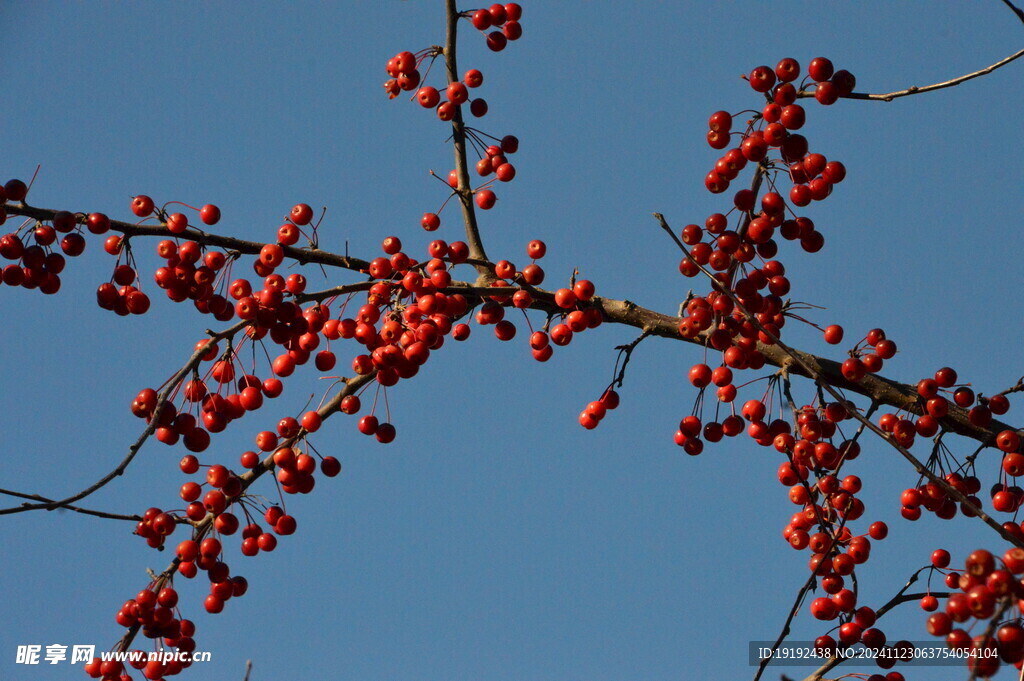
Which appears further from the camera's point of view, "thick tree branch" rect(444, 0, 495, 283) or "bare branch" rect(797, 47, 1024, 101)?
"thick tree branch" rect(444, 0, 495, 283)

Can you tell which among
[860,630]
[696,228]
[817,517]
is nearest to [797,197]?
[696,228]

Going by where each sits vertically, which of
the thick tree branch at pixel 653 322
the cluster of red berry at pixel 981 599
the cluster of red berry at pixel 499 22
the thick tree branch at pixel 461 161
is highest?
the cluster of red berry at pixel 499 22

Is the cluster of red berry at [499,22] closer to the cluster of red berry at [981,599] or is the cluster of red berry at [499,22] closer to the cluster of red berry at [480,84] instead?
the cluster of red berry at [480,84]

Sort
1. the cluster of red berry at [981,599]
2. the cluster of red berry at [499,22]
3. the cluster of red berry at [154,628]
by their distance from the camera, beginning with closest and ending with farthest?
the cluster of red berry at [981,599]
the cluster of red berry at [154,628]
the cluster of red berry at [499,22]

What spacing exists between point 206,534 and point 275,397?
0.71 m

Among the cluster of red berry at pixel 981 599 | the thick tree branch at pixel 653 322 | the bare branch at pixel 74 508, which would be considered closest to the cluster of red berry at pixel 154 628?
the bare branch at pixel 74 508

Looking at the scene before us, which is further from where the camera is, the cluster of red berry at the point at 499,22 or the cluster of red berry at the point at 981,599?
the cluster of red berry at the point at 499,22

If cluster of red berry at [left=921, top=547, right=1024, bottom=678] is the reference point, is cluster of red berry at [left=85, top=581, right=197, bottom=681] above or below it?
above

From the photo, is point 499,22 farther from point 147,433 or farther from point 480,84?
point 147,433

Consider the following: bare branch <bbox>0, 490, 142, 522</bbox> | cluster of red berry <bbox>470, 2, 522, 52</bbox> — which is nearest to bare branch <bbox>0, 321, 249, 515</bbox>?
bare branch <bbox>0, 490, 142, 522</bbox>

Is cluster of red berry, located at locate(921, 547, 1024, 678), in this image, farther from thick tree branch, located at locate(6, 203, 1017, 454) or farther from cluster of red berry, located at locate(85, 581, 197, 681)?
cluster of red berry, located at locate(85, 581, 197, 681)

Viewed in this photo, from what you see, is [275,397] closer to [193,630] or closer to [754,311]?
[193,630]

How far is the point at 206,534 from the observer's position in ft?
15.4

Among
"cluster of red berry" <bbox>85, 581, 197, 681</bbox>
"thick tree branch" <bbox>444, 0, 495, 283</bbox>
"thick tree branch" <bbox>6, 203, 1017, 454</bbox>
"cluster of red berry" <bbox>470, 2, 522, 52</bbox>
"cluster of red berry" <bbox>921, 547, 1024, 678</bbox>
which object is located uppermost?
"cluster of red berry" <bbox>470, 2, 522, 52</bbox>
